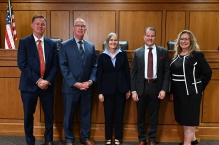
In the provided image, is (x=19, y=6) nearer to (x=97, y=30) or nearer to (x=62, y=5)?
(x=62, y=5)

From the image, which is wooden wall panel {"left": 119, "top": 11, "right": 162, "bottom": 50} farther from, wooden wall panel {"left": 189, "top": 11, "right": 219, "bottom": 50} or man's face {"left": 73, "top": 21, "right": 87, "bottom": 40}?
man's face {"left": 73, "top": 21, "right": 87, "bottom": 40}

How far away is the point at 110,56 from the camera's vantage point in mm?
Answer: 2920

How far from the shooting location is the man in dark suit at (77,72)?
2863 millimetres

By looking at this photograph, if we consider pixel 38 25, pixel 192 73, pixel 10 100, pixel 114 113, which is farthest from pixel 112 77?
pixel 10 100

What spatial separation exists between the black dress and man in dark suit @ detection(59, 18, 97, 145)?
0.98 metres

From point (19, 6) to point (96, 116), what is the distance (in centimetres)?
436

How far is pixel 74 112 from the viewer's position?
119 inches

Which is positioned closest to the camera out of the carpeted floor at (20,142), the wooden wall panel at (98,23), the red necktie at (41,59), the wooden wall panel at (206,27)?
the red necktie at (41,59)

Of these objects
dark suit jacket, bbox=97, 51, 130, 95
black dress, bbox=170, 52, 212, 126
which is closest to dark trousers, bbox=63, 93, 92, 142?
dark suit jacket, bbox=97, 51, 130, 95

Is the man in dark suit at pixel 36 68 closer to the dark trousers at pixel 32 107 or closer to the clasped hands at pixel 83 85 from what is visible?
the dark trousers at pixel 32 107

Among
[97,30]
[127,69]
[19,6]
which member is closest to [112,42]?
[127,69]

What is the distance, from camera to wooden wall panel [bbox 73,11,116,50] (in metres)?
6.34

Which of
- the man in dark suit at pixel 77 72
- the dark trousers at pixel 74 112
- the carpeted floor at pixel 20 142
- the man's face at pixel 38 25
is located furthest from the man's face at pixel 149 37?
the carpeted floor at pixel 20 142

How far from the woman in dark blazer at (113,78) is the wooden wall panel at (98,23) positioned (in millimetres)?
3577
